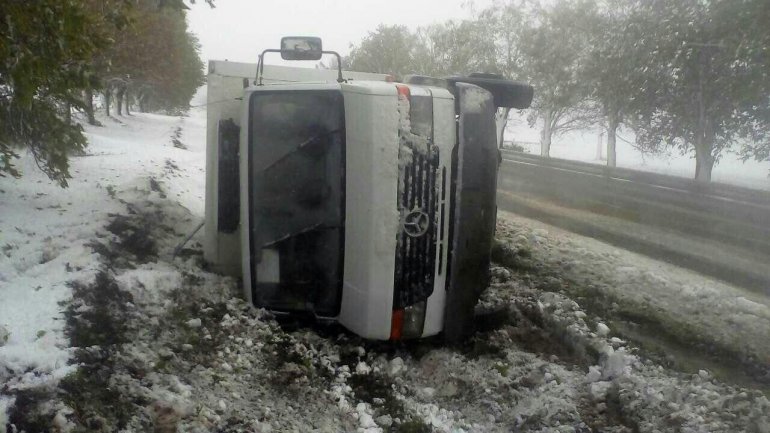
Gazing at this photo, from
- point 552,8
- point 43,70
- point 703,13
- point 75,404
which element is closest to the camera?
point 75,404

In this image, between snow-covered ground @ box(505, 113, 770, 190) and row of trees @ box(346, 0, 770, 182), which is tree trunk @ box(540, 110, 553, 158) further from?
row of trees @ box(346, 0, 770, 182)

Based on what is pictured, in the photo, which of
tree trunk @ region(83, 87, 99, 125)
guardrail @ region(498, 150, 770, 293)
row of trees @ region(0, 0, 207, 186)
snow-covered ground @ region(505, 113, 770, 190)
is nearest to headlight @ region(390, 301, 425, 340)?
row of trees @ region(0, 0, 207, 186)

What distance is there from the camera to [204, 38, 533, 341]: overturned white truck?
3.63 meters

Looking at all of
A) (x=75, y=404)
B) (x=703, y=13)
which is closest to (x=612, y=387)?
(x=75, y=404)

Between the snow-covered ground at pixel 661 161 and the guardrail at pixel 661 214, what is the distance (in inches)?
560

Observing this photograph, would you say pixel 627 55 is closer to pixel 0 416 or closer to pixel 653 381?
pixel 653 381

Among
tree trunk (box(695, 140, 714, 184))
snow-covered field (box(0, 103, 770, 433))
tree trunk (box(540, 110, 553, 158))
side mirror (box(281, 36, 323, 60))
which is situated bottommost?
snow-covered field (box(0, 103, 770, 433))

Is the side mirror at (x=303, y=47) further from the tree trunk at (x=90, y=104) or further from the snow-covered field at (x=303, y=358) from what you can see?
the tree trunk at (x=90, y=104)

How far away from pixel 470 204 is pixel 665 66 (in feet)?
61.9

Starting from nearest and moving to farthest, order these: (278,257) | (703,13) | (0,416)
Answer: (0,416)
(278,257)
(703,13)

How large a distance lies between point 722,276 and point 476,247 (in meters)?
4.42

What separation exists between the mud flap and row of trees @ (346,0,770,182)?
1416cm

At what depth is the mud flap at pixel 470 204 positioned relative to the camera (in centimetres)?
380

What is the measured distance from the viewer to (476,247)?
3.91 meters
